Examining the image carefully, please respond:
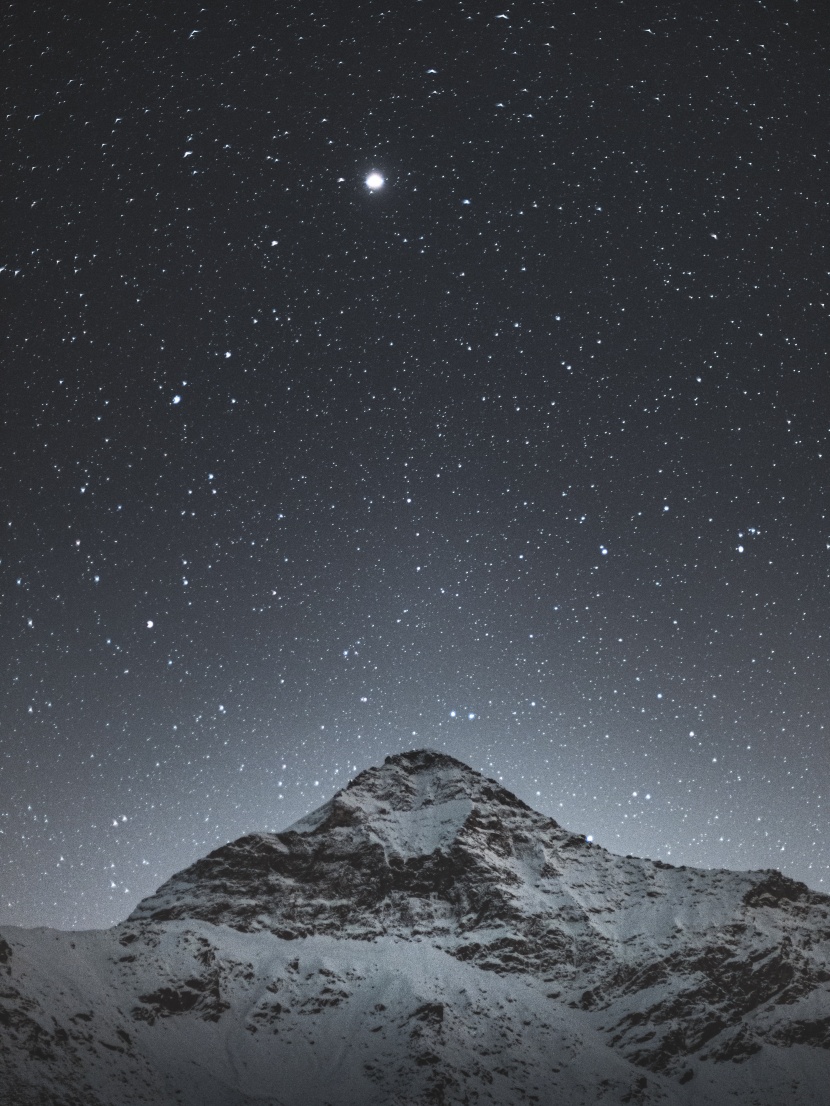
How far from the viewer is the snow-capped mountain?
4003 inches

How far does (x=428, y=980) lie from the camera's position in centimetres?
12762

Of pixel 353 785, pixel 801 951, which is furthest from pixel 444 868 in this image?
pixel 801 951

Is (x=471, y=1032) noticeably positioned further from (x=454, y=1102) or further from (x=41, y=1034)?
(x=41, y=1034)

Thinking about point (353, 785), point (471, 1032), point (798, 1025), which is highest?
point (353, 785)

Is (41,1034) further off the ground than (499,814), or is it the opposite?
(41,1034)

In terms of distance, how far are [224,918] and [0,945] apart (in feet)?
143

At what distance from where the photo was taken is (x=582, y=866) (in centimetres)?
16900

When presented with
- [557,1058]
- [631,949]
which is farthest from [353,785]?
[557,1058]

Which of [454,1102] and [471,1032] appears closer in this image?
[454,1102]

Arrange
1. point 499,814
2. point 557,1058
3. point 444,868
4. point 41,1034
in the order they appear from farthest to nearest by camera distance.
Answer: point 499,814 → point 444,868 → point 557,1058 → point 41,1034

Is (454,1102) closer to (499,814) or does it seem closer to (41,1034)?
(41,1034)

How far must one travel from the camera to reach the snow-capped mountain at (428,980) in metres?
102

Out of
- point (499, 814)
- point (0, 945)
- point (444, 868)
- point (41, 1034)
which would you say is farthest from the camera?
point (499, 814)

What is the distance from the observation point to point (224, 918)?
5635 inches
